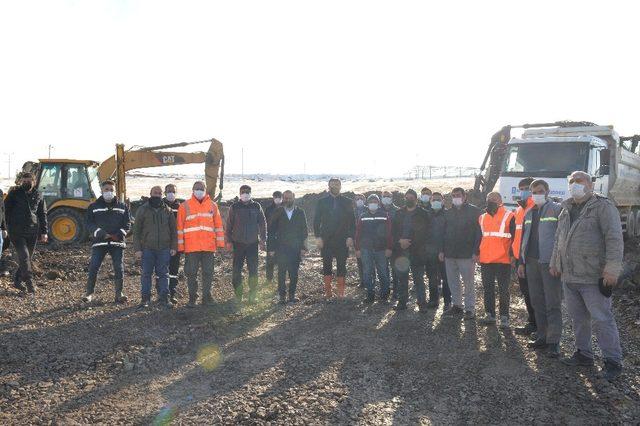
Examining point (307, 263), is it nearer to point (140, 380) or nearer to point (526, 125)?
point (526, 125)

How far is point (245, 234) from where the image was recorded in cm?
778

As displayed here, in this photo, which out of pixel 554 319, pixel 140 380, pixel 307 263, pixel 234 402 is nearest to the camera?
pixel 234 402

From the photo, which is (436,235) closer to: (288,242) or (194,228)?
(288,242)

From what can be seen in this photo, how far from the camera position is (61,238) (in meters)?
14.3

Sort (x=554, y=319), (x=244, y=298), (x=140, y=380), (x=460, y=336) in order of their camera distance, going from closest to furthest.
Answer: (x=140, y=380), (x=554, y=319), (x=460, y=336), (x=244, y=298)

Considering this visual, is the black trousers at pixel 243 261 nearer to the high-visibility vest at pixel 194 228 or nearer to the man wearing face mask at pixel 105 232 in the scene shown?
the high-visibility vest at pixel 194 228

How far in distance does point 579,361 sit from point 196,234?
5156mm

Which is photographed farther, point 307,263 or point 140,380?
point 307,263

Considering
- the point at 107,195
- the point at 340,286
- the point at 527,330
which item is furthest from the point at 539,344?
the point at 107,195

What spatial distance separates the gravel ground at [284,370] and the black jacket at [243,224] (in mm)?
1084

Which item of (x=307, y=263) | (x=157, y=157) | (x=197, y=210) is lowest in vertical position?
(x=307, y=263)

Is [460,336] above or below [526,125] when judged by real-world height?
below

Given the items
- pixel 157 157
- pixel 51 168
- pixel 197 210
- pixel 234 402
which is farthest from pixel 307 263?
pixel 234 402

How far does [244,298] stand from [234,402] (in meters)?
4.47
